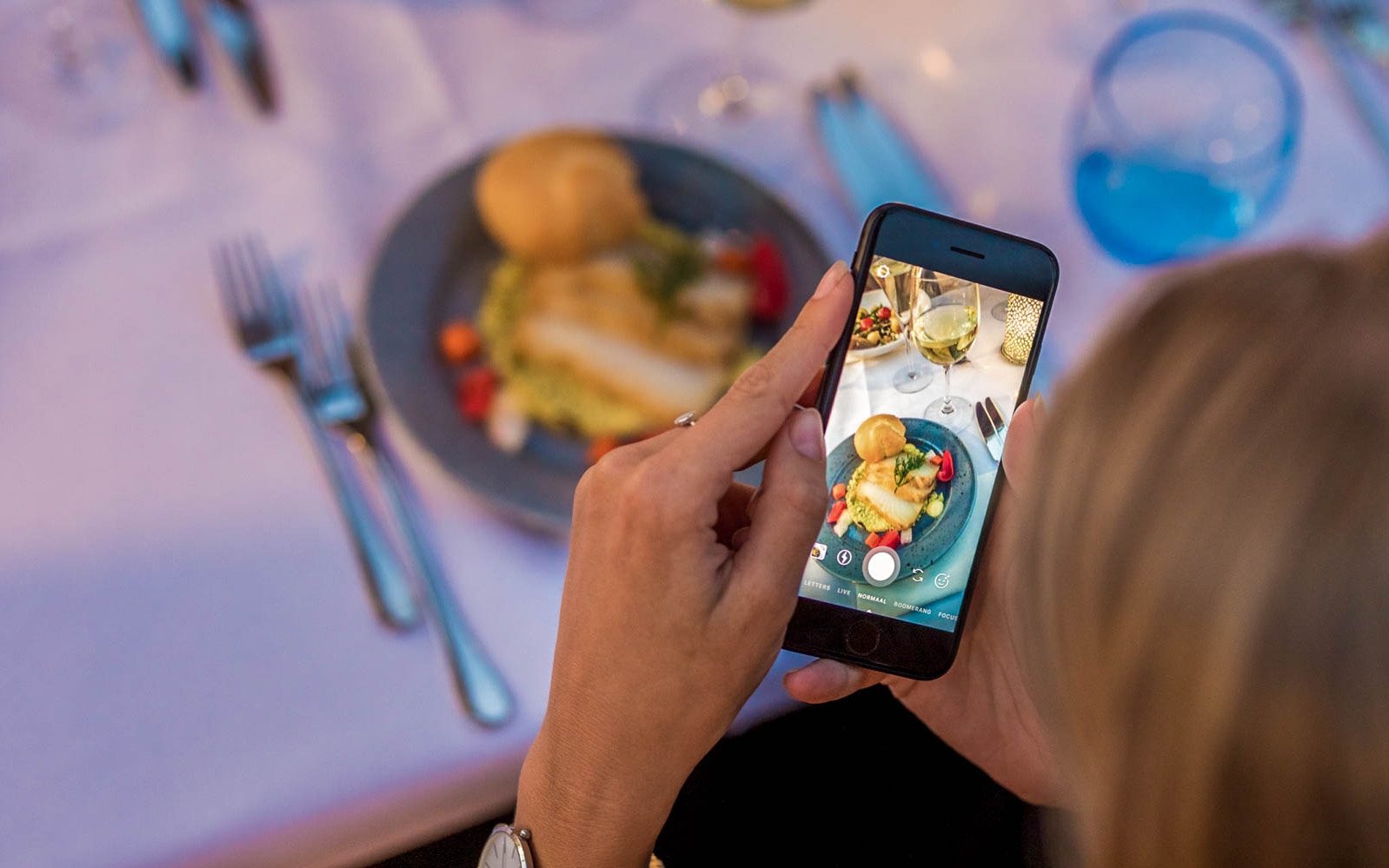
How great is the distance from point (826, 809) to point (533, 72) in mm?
740

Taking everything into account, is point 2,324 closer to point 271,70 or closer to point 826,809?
point 271,70

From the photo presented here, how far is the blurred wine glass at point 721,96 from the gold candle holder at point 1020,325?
0.43 m

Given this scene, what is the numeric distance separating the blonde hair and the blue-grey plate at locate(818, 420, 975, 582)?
225mm

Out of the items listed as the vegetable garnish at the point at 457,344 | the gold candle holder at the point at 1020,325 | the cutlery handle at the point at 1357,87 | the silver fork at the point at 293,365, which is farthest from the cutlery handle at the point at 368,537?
the cutlery handle at the point at 1357,87

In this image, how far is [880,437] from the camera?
0.55 m

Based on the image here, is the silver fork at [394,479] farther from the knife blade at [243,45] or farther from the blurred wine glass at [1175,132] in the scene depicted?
the blurred wine glass at [1175,132]

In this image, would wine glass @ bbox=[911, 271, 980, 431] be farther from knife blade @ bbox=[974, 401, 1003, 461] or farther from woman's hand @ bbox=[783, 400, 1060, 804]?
woman's hand @ bbox=[783, 400, 1060, 804]

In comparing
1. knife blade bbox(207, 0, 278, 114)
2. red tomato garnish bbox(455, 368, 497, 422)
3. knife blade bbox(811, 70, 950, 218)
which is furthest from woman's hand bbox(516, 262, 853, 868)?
knife blade bbox(207, 0, 278, 114)

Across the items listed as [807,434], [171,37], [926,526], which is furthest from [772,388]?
[171,37]

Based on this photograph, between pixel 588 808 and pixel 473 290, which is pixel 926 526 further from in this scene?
pixel 473 290

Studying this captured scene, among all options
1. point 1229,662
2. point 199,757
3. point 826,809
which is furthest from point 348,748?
point 1229,662

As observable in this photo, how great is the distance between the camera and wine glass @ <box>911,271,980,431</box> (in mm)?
542

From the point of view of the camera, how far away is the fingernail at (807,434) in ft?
1.65

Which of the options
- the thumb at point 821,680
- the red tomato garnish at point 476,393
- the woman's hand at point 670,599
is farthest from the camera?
the red tomato garnish at point 476,393
